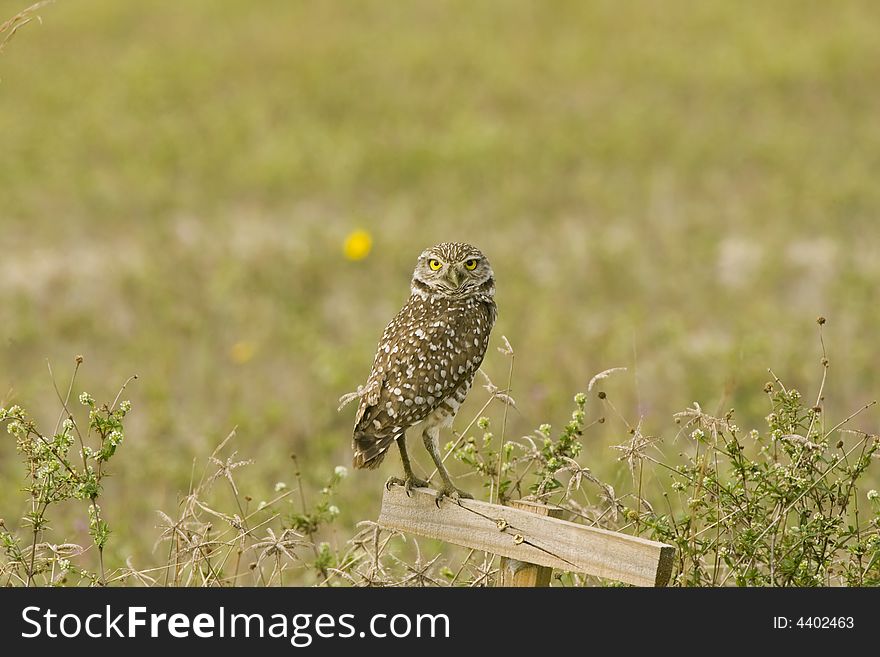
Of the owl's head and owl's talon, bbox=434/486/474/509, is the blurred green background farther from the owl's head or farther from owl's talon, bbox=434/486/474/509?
owl's talon, bbox=434/486/474/509

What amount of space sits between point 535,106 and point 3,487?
10648 millimetres

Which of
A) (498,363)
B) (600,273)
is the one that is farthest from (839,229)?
(498,363)

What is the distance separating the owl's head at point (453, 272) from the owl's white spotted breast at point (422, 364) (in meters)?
0.05

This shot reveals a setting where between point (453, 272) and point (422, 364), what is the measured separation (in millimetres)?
400

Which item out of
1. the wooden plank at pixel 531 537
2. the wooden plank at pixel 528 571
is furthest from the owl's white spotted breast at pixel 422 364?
the wooden plank at pixel 528 571

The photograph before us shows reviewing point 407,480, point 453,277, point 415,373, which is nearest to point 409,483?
point 407,480

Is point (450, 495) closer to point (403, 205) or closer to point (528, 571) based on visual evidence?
point (528, 571)

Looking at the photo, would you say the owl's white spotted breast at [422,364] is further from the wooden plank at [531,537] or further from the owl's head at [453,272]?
the wooden plank at [531,537]

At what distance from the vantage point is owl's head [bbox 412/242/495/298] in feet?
15.3

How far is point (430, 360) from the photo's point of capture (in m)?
4.42

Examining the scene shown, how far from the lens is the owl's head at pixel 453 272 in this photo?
4652mm

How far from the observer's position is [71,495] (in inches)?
172

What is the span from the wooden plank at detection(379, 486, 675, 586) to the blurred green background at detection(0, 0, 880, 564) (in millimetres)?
1434

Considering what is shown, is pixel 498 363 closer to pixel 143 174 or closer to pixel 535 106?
pixel 143 174
